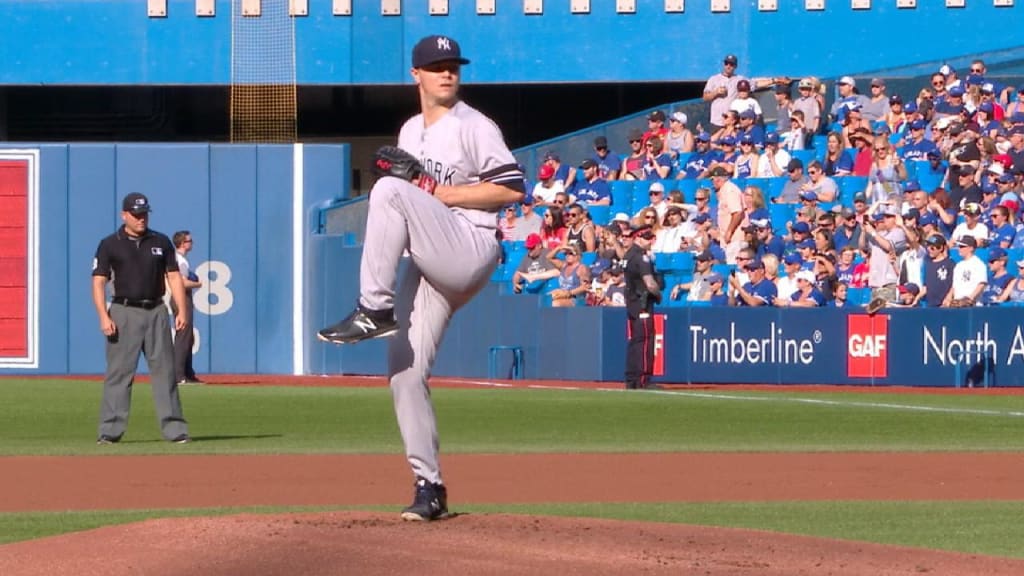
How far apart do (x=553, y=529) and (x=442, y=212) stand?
1316 millimetres

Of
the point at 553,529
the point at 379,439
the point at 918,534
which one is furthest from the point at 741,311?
the point at 553,529

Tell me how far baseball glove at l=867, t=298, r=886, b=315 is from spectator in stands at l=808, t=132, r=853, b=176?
301 cm

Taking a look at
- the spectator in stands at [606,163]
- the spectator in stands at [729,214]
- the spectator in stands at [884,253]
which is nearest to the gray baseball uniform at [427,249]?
the spectator in stands at [884,253]

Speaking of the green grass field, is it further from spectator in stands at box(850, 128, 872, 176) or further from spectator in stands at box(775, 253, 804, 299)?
spectator in stands at box(850, 128, 872, 176)

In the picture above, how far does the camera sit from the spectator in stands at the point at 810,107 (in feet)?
79.4

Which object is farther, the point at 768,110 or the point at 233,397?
the point at 768,110

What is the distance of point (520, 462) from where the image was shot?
12.1 metres

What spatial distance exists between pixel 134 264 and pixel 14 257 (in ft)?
45.6

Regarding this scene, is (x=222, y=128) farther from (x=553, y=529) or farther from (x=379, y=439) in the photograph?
(x=553, y=529)

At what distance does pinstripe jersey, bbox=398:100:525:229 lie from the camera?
6898 mm

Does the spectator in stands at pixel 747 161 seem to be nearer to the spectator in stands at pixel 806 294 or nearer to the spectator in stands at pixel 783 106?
the spectator in stands at pixel 783 106

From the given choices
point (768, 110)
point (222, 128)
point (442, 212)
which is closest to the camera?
point (442, 212)

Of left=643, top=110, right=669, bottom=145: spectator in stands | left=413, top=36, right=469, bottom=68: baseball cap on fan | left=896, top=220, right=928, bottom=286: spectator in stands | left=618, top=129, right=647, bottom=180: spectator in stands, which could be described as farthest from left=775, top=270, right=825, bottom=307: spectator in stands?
left=413, top=36, right=469, bottom=68: baseball cap on fan

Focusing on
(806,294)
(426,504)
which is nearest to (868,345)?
(806,294)
